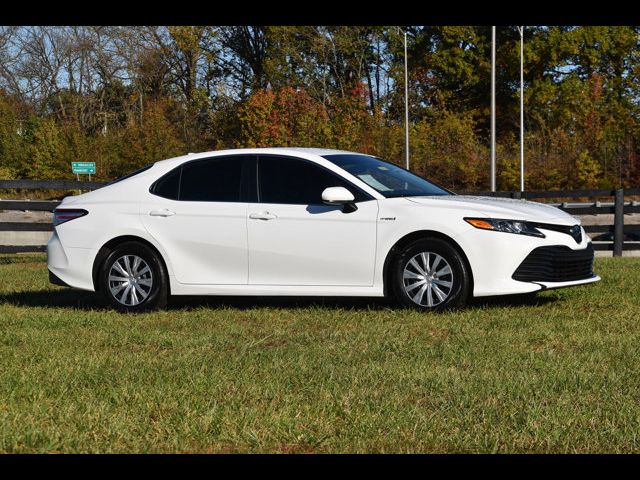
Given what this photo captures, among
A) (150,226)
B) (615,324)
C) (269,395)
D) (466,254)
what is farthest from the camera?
(150,226)

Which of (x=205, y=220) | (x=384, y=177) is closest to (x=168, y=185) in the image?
(x=205, y=220)

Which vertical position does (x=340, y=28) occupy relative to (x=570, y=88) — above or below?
above

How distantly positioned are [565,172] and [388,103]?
1359 cm

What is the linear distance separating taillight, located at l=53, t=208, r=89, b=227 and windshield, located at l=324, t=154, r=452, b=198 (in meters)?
2.65

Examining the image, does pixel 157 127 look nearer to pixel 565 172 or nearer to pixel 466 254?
pixel 565 172

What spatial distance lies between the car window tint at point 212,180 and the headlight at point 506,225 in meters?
2.39

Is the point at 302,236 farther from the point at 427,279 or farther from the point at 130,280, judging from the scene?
the point at 130,280

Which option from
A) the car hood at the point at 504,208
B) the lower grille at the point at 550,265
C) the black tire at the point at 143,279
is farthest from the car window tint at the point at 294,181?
the lower grille at the point at 550,265

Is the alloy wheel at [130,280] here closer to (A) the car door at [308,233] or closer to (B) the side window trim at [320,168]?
(A) the car door at [308,233]

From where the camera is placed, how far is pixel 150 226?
996 cm

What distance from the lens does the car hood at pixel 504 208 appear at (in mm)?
9203

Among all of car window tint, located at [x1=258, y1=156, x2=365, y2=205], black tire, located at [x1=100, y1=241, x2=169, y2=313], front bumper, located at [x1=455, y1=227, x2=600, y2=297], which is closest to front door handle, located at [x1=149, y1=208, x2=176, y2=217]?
black tire, located at [x1=100, y1=241, x2=169, y2=313]

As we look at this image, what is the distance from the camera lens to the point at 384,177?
9992 millimetres
